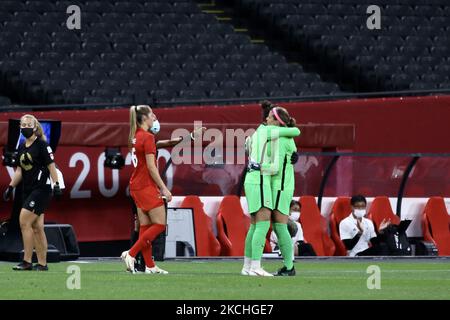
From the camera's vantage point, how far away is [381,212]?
69.3 ft

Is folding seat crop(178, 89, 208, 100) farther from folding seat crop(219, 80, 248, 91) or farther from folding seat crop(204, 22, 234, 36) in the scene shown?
folding seat crop(204, 22, 234, 36)

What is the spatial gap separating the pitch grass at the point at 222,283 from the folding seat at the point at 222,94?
900cm

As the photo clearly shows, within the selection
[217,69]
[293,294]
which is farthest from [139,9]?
[293,294]

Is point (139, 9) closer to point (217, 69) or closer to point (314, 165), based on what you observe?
point (217, 69)

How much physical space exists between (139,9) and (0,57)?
393 centimetres

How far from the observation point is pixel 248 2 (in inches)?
1205

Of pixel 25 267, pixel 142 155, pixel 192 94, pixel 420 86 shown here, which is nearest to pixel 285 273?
pixel 142 155

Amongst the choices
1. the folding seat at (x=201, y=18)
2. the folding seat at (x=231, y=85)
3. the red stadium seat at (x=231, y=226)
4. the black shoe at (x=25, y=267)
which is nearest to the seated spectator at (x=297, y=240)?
the red stadium seat at (x=231, y=226)

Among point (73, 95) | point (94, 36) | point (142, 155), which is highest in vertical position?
point (94, 36)

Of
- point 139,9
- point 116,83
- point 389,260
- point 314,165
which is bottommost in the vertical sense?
point 389,260

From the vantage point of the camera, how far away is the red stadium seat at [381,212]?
21.0m

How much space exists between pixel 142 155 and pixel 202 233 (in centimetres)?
553

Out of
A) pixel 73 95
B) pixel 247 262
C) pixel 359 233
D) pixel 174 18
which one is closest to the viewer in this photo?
pixel 247 262

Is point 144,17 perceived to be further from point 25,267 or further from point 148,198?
point 148,198
